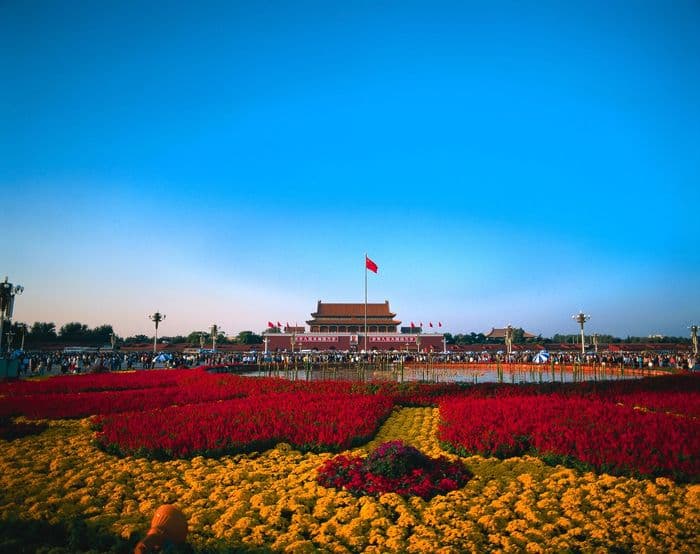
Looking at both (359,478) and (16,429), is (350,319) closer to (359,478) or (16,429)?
(16,429)

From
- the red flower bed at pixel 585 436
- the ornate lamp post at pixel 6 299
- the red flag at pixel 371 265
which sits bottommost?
the red flower bed at pixel 585 436

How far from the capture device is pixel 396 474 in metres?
5.17

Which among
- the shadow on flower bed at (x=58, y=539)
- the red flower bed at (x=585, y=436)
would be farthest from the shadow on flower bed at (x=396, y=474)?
the shadow on flower bed at (x=58, y=539)

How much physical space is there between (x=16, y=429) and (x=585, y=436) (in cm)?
924

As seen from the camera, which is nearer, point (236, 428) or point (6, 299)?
point (236, 428)

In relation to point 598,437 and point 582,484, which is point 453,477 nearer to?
point 582,484

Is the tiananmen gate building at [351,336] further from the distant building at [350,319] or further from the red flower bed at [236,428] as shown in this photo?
the red flower bed at [236,428]

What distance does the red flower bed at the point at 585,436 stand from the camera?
533 centimetres

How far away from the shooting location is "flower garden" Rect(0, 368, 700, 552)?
3.88 meters

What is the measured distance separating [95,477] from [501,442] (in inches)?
210

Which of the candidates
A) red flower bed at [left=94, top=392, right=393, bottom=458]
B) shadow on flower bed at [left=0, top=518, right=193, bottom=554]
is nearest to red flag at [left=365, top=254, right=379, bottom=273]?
red flower bed at [left=94, top=392, right=393, bottom=458]

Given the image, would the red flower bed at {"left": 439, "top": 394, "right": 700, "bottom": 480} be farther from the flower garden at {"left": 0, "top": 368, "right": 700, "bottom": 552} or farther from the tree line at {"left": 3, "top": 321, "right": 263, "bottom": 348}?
the tree line at {"left": 3, "top": 321, "right": 263, "bottom": 348}

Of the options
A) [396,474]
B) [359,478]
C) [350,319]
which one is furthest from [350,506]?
[350,319]

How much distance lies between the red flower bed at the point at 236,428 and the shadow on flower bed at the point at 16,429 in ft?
3.13
